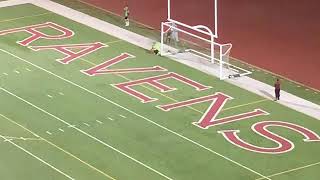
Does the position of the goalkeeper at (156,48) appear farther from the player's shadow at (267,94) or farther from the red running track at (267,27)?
the player's shadow at (267,94)

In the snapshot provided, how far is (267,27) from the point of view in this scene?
38.0 m

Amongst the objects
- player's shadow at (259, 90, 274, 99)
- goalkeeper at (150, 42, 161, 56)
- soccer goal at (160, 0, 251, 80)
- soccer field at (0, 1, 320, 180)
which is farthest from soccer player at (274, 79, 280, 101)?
goalkeeper at (150, 42, 161, 56)

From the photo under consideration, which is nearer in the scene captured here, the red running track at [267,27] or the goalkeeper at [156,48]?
the red running track at [267,27]

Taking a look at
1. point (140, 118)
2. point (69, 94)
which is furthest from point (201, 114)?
point (69, 94)

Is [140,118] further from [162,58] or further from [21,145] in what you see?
[162,58]

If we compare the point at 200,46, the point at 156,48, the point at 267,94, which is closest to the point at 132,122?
the point at 267,94

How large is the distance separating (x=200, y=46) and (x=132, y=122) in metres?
7.87

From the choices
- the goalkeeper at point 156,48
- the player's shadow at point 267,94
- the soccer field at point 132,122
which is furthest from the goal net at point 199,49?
the player's shadow at point 267,94

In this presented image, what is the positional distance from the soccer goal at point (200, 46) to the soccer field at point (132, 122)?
75cm

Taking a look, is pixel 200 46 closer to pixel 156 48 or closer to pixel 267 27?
pixel 156 48

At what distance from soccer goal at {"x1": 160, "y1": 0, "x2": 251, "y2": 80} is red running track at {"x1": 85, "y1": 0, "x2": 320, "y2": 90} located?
3.76ft

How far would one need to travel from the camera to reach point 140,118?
28453mm

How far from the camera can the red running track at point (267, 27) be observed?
33906 millimetres

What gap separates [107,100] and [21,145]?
420 centimetres
